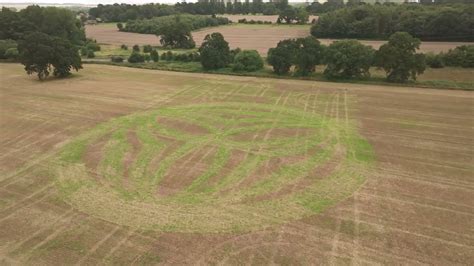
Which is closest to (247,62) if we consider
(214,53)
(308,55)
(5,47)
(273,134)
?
(214,53)

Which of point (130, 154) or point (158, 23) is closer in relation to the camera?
point (130, 154)

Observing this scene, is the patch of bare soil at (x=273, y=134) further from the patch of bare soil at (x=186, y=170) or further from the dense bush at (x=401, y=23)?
the dense bush at (x=401, y=23)

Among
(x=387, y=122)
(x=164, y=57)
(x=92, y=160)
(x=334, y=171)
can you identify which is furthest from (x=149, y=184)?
(x=164, y=57)

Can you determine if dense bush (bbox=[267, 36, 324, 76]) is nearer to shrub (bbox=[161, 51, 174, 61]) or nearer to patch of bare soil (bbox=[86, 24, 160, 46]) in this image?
shrub (bbox=[161, 51, 174, 61])

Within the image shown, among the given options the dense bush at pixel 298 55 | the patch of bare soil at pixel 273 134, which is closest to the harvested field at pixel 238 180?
the patch of bare soil at pixel 273 134

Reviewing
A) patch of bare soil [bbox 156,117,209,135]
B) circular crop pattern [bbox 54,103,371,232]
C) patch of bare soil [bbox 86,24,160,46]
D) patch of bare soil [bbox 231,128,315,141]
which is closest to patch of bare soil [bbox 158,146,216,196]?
circular crop pattern [bbox 54,103,371,232]

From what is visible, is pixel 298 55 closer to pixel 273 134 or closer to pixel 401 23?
pixel 273 134
